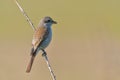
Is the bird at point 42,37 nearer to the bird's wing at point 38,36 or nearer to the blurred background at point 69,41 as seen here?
the bird's wing at point 38,36

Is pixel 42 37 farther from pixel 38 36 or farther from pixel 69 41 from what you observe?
pixel 69 41

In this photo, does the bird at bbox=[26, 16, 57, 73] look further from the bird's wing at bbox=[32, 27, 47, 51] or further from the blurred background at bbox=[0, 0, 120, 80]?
the blurred background at bbox=[0, 0, 120, 80]

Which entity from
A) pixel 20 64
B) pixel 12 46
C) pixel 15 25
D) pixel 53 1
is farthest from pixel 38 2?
pixel 20 64

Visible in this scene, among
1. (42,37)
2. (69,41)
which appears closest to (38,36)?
(42,37)

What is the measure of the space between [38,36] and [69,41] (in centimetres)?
674

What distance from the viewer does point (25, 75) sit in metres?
11.2

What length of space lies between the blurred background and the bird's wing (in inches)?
37.8

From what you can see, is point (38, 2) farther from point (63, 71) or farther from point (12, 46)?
point (63, 71)

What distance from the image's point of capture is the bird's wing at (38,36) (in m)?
8.45

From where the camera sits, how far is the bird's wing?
332 inches

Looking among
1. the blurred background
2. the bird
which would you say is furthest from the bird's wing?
the blurred background

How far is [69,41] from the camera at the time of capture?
50.0 feet

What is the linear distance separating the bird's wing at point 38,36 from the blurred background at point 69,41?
959mm

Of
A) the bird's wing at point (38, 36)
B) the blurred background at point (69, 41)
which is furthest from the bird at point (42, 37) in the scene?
the blurred background at point (69, 41)
